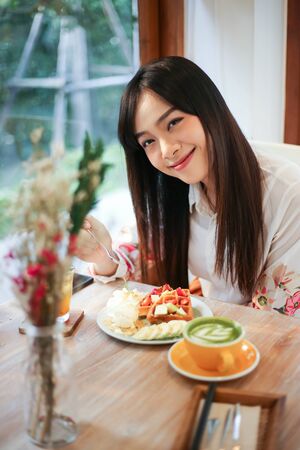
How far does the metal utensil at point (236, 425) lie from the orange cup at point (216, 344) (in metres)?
0.12

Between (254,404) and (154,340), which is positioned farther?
(154,340)

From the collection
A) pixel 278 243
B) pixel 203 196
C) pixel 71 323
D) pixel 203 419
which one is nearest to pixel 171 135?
pixel 203 196

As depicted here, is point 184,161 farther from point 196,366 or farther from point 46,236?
point 46,236

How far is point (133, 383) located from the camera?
109 cm

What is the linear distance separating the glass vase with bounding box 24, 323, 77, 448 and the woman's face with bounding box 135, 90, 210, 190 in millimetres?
749

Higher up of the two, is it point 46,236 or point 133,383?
point 46,236

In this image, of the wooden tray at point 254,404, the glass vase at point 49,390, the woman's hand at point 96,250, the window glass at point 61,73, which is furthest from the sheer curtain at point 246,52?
the glass vase at point 49,390

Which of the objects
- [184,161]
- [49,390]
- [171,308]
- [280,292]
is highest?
[184,161]

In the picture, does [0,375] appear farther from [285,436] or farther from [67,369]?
[285,436]

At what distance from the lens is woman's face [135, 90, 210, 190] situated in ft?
4.86

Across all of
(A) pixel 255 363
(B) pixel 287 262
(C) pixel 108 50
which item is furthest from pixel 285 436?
(C) pixel 108 50

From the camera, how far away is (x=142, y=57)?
2439 mm

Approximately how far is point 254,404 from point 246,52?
5.95 ft

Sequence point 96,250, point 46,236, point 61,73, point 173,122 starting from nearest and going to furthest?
point 46,236 < point 173,122 < point 96,250 < point 61,73
